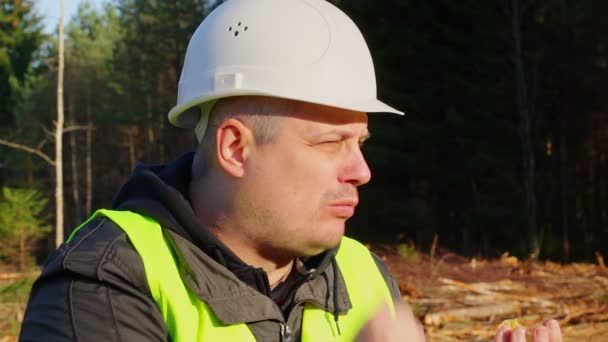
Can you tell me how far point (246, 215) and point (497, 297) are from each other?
20.2 feet

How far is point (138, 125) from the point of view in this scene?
43500 mm

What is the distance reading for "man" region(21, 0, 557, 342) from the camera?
69.5 inches

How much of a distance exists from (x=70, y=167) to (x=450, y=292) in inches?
1567

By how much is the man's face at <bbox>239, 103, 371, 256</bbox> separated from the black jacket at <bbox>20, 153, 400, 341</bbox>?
13cm

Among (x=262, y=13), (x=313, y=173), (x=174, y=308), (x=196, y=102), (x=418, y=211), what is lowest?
(x=418, y=211)

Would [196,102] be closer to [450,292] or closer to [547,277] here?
[450,292]

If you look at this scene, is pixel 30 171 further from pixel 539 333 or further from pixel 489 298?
pixel 539 333

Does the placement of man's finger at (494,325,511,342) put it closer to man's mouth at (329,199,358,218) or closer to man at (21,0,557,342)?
man at (21,0,557,342)

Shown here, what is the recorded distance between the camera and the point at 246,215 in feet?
6.56

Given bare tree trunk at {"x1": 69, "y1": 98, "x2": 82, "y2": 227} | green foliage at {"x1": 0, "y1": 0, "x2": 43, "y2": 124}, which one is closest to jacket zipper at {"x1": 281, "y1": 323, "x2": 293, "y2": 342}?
bare tree trunk at {"x1": 69, "y1": 98, "x2": 82, "y2": 227}

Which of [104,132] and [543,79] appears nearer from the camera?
[543,79]

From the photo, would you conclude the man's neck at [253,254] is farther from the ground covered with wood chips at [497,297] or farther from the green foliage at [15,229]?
the green foliage at [15,229]

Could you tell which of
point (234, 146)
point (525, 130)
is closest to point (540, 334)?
point (234, 146)

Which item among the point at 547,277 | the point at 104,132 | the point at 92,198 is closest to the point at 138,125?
the point at 104,132
